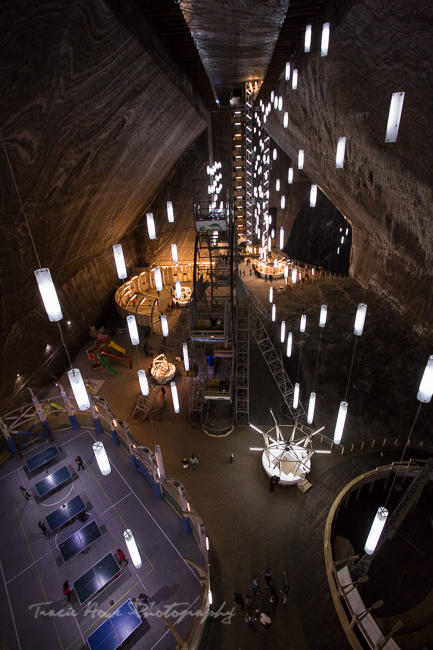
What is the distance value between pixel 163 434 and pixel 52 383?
6530 mm

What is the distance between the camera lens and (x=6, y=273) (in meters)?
9.47

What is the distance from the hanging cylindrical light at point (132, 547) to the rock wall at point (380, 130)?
9.99m

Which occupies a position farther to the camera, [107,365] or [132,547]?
[107,365]

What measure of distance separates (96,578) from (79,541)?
1.22 m

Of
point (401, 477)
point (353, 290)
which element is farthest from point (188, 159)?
point (401, 477)

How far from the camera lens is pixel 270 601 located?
335 inches

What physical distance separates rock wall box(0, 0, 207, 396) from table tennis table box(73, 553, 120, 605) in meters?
7.24

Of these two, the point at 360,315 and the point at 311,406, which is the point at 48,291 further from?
the point at 311,406

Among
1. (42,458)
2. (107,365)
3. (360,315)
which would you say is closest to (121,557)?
(42,458)

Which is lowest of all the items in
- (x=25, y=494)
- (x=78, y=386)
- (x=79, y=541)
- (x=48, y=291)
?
(x=79, y=541)

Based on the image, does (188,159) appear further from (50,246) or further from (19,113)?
(19,113)

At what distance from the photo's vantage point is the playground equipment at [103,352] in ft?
57.3

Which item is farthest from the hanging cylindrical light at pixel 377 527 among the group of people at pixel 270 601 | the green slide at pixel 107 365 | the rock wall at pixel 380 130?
the green slide at pixel 107 365

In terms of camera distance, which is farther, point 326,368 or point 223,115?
point 223,115
